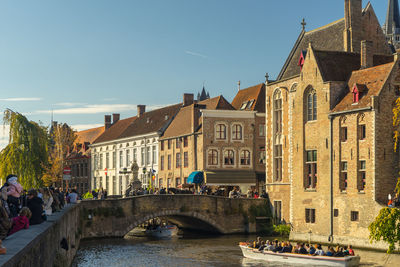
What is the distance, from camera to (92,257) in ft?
118

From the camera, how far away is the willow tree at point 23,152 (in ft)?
127

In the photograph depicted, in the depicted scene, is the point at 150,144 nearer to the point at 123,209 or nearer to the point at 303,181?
the point at 123,209

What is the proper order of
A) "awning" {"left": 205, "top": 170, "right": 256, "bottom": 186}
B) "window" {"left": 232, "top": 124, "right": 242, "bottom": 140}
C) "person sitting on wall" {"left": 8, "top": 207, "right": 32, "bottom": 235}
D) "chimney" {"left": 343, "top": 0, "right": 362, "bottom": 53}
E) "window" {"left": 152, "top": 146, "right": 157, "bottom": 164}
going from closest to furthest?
1. "person sitting on wall" {"left": 8, "top": 207, "right": 32, "bottom": 235}
2. "chimney" {"left": 343, "top": 0, "right": 362, "bottom": 53}
3. "awning" {"left": 205, "top": 170, "right": 256, "bottom": 186}
4. "window" {"left": 232, "top": 124, "right": 242, "bottom": 140}
5. "window" {"left": 152, "top": 146, "right": 157, "bottom": 164}

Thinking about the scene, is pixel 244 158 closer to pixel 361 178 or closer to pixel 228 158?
pixel 228 158

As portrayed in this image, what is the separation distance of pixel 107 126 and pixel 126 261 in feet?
191

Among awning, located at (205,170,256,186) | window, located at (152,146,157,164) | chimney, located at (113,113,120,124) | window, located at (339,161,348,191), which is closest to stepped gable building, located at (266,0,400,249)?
window, located at (339,161,348,191)

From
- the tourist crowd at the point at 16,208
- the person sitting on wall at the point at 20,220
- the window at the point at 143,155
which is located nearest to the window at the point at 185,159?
the window at the point at 143,155

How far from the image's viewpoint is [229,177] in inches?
2319

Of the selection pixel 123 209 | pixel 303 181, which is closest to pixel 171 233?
pixel 123 209

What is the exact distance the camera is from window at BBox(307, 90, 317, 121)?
41469 mm

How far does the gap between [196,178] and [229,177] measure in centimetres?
316

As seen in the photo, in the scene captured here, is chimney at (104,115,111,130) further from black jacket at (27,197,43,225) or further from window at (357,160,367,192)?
black jacket at (27,197,43,225)

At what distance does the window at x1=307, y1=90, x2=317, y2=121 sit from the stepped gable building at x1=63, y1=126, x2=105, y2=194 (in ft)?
163

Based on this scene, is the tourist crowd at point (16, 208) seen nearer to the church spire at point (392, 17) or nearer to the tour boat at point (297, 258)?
the tour boat at point (297, 258)
